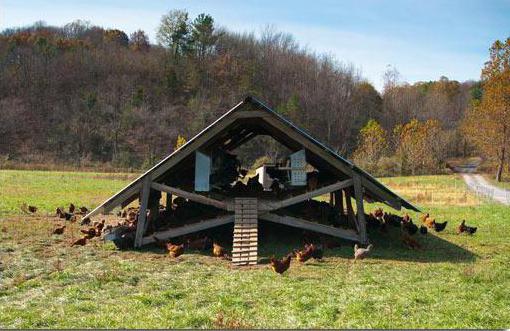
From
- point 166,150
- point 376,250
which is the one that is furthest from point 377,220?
point 166,150

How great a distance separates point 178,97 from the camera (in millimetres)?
112562

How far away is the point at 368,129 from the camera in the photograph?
252ft

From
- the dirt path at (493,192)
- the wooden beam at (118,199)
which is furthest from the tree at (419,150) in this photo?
the wooden beam at (118,199)

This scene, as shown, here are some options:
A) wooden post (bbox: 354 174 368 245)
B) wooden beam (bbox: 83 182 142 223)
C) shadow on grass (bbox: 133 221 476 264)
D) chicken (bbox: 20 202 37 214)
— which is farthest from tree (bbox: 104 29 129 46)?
wooden post (bbox: 354 174 368 245)

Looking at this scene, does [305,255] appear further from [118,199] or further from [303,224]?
[118,199]

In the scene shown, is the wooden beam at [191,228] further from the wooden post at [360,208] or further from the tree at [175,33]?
the tree at [175,33]

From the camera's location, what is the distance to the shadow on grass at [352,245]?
16.2m

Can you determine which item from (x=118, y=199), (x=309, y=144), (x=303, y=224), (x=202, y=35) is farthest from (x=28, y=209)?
(x=202, y=35)

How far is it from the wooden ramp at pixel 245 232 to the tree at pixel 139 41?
131445 mm

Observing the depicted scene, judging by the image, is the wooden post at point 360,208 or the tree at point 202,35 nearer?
the wooden post at point 360,208

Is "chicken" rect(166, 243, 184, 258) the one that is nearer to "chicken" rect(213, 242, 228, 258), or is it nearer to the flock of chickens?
the flock of chickens

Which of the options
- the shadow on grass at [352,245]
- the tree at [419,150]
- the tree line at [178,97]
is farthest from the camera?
the tree line at [178,97]

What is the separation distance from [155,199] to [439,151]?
6735 cm

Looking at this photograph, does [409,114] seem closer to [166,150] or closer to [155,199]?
[166,150]
